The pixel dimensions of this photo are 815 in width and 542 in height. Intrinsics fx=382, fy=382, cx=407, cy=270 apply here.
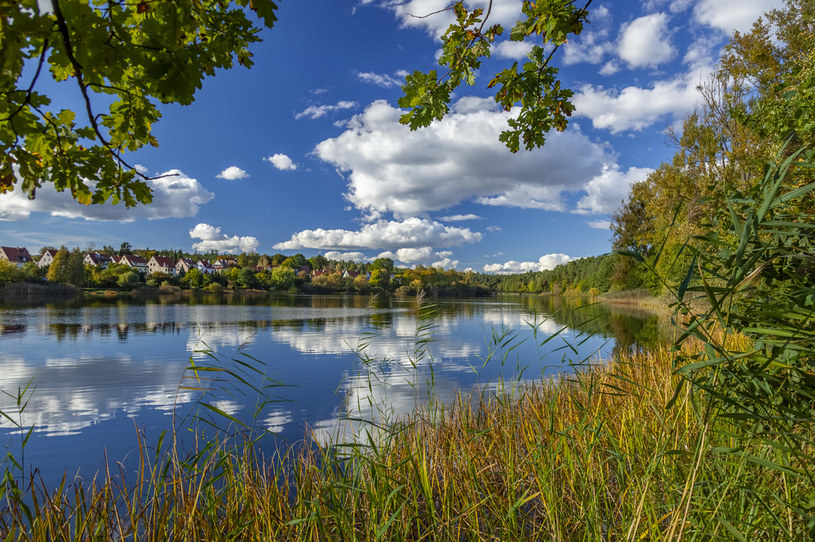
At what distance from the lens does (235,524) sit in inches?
119

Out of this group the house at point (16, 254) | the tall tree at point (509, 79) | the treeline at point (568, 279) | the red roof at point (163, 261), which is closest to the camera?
the tall tree at point (509, 79)

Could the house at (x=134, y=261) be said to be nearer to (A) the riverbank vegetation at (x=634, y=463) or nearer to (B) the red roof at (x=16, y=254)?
(B) the red roof at (x=16, y=254)

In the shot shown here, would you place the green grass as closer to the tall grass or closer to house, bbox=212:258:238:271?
the tall grass

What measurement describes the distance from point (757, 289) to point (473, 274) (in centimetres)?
15077

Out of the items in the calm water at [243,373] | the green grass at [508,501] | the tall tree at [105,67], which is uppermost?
the tall tree at [105,67]

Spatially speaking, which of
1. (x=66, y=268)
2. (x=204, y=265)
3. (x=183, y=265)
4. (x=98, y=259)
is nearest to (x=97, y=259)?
(x=98, y=259)

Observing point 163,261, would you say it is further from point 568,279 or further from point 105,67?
point 105,67

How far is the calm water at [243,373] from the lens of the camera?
5.70 metres

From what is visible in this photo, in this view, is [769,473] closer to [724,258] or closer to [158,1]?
[724,258]

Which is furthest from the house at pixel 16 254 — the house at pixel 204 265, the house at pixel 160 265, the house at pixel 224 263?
the house at pixel 224 263

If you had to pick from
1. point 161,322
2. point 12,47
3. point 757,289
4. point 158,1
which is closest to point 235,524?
point 12,47

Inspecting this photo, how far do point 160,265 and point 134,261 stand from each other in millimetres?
6846

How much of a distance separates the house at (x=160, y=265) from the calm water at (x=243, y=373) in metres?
91.0

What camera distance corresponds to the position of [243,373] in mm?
7074
